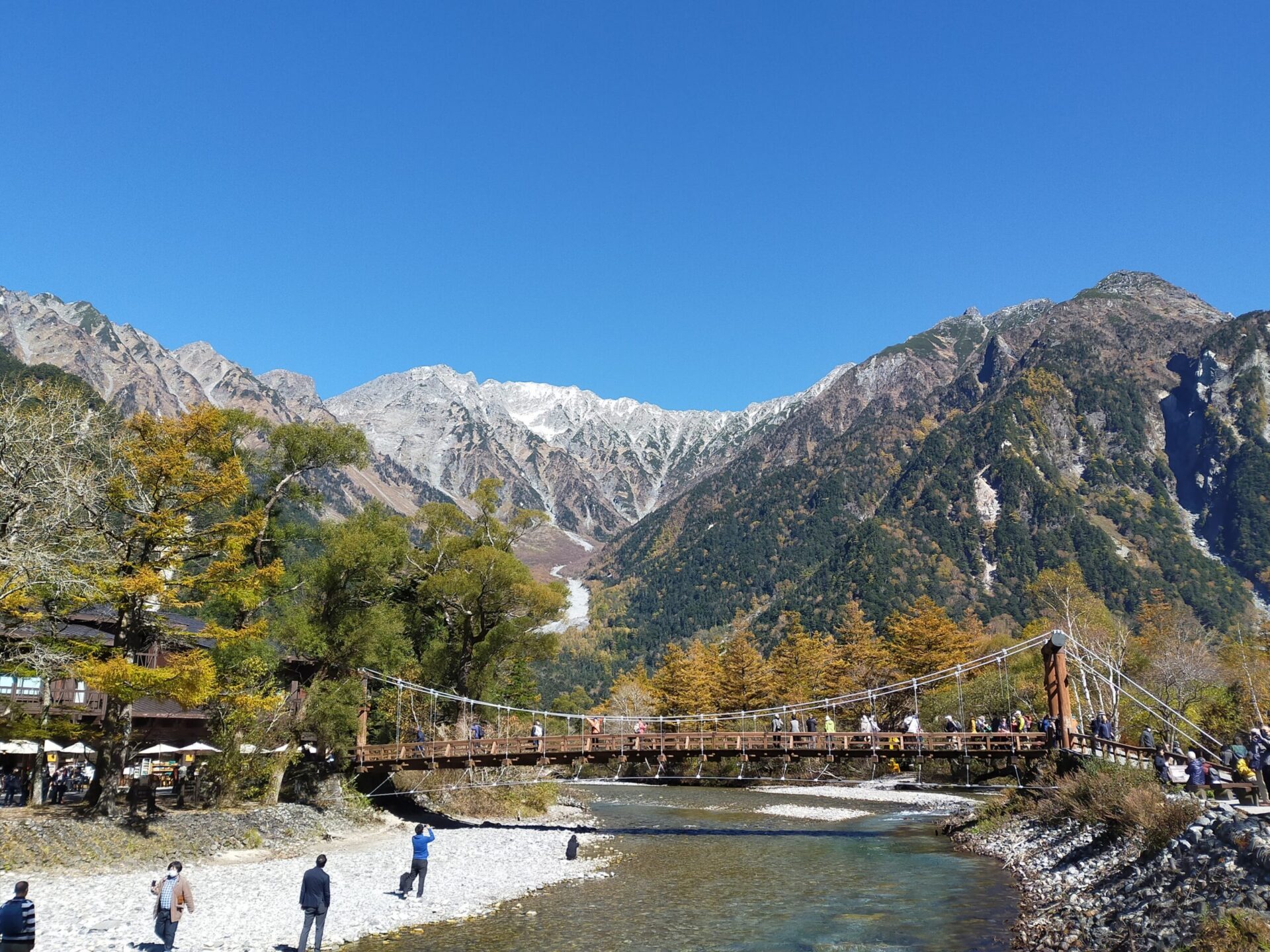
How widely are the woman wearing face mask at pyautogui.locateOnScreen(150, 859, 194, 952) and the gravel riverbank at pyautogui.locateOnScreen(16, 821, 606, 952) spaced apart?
55.3 inches

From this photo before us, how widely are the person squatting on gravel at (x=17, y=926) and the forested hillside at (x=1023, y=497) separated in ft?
337

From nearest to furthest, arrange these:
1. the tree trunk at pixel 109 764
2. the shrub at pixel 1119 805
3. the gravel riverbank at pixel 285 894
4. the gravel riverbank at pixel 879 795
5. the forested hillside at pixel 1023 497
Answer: the gravel riverbank at pixel 285 894, the shrub at pixel 1119 805, the tree trunk at pixel 109 764, the gravel riverbank at pixel 879 795, the forested hillside at pixel 1023 497

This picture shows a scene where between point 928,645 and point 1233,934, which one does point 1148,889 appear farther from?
point 928,645

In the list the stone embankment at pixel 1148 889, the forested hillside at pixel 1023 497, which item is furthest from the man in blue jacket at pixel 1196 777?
the forested hillside at pixel 1023 497

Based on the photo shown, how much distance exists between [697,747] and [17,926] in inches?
896

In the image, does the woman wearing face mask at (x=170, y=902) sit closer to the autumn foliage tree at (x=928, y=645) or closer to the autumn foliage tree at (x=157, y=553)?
the autumn foliage tree at (x=157, y=553)

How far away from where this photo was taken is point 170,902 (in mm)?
11000

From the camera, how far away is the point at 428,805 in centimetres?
3253

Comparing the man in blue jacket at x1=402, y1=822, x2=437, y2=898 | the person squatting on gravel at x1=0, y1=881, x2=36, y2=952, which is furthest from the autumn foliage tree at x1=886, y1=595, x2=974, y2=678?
the person squatting on gravel at x1=0, y1=881, x2=36, y2=952

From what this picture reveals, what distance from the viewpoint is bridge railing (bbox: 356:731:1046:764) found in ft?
88.1

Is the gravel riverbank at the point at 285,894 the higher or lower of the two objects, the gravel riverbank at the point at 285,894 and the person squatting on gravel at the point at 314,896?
the lower

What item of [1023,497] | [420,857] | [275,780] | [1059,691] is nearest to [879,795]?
[1059,691]

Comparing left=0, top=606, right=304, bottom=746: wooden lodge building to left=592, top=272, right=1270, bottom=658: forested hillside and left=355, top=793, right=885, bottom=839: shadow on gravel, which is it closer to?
left=355, top=793, right=885, bottom=839: shadow on gravel

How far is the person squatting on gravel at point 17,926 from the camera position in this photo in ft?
28.7
